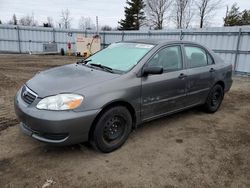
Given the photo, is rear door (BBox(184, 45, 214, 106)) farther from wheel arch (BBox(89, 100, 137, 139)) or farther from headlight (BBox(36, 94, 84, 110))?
headlight (BBox(36, 94, 84, 110))

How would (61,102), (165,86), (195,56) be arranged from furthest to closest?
(195,56) < (165,86) < (61,102)

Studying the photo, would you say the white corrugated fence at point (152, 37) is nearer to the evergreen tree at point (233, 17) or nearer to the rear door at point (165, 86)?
the rear door at point (165, 86)

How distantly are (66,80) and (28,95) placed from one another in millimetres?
565

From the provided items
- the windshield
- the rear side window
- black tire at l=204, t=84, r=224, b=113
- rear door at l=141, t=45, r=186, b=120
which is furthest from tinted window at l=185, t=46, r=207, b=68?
the windshield

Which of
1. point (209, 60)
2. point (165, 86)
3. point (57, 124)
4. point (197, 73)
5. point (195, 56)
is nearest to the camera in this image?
point (57, 124)

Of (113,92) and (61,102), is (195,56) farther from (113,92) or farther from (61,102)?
(61,102)

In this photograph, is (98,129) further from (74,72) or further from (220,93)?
(220,93)

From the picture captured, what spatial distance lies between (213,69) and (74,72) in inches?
118

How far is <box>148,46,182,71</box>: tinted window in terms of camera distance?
154 inches

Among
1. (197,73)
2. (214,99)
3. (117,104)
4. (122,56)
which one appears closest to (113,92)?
(117,104)

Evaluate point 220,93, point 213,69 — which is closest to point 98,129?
point 213,69

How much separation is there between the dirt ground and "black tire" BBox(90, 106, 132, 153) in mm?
146

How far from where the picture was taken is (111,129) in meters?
3.39

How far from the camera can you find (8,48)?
70.6ft
